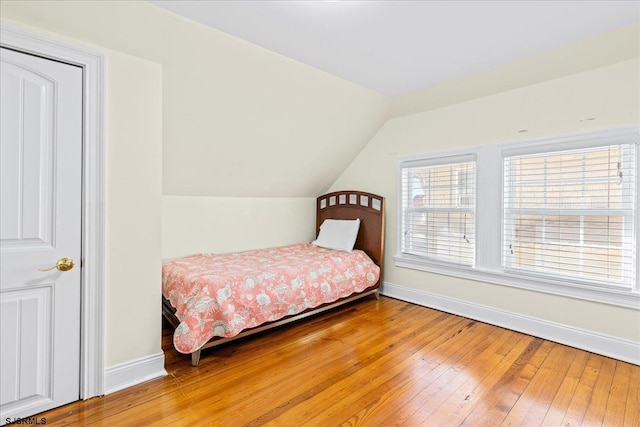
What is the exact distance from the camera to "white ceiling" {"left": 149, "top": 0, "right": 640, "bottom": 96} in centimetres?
196

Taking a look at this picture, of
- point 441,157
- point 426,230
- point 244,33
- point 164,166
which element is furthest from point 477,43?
point 164,166

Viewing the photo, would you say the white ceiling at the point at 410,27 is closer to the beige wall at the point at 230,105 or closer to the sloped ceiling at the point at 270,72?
the sloped ceiling at the point at 270,72

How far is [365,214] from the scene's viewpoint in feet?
13.5

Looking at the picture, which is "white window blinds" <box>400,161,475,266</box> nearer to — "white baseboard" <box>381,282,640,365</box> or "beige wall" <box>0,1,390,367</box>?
"white baseboard" <box>381,282,640,365</box>

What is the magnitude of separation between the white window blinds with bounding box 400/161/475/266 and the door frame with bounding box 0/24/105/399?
3081 millimetres

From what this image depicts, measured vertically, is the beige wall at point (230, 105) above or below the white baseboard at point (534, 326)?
above

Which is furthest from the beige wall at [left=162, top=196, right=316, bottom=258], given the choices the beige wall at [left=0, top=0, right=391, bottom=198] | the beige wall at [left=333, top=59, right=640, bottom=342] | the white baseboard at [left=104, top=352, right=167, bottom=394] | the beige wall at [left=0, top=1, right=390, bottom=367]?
the white baseboard at [left=104, top=352, right=167, bottom=394]

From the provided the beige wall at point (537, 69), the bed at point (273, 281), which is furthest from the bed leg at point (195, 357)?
the beige wall at point (537, 69)

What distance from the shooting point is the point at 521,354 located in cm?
251

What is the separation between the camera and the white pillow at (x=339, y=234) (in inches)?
156

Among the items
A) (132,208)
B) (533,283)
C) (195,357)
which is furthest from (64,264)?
(533,283)

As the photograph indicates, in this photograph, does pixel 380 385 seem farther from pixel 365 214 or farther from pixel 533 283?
→ pixel 365 214

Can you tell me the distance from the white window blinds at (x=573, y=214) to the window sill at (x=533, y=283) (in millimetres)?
71

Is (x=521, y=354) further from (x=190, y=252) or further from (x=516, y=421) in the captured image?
(x=190, y=252)
